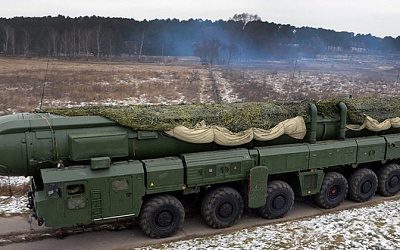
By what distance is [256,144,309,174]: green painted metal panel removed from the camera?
1167 centimetres

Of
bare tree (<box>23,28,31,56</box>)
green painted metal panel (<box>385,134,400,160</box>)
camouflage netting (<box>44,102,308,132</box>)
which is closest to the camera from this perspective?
camouflage netting (<box>44,102,308,132</box>)

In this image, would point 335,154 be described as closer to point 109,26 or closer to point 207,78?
point 207,78

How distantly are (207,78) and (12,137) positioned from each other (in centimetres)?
3214

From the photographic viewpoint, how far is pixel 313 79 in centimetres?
4297

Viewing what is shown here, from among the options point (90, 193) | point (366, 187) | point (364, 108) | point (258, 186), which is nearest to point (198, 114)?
point (258, 186)

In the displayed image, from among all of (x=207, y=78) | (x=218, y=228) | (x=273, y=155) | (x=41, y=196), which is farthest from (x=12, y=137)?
(x=207, y=78)

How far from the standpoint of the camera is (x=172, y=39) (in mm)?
71812

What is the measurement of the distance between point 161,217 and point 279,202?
323 cm

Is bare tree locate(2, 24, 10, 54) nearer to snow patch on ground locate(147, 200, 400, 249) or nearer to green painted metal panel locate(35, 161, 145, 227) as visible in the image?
green painted metal panel locate(35, 161, 145, 227)

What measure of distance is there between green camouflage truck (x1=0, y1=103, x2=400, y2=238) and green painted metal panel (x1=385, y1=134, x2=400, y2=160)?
49 centimetres

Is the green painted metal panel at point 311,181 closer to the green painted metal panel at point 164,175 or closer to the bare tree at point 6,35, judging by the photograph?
the green painted metal panel at point 164,175

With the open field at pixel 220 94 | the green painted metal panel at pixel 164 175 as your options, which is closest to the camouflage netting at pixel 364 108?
the open field at pixel 220 94

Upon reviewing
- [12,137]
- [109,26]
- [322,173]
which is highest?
[109,26]

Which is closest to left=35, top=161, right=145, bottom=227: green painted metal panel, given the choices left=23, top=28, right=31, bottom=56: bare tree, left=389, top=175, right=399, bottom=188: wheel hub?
left=389, top=175, right=399, bottom=188: wheel hub
